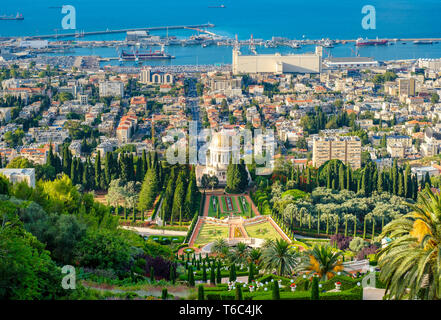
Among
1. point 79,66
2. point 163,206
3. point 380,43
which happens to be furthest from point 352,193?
point 380,43

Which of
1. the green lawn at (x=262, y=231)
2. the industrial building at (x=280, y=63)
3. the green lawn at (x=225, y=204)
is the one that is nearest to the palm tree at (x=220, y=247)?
the green lawn at (x=262, y=231)

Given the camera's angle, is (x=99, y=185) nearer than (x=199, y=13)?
Yes

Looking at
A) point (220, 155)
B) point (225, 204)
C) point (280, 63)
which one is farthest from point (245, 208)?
point (280, 63)

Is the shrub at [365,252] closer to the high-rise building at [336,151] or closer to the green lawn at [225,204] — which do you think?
the green lawn at [225,204]

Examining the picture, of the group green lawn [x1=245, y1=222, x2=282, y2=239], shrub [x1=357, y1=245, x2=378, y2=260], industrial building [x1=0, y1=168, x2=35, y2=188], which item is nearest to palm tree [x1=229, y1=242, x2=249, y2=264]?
shrub [x1=357, y1=245, x2=378, y2=260]

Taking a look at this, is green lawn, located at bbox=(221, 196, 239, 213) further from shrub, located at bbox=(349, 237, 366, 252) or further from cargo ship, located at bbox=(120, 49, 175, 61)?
cargo ship, located at bbox=(120, 49, 175, 61)

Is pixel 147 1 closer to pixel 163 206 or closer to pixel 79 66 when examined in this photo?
pixel 79 66
